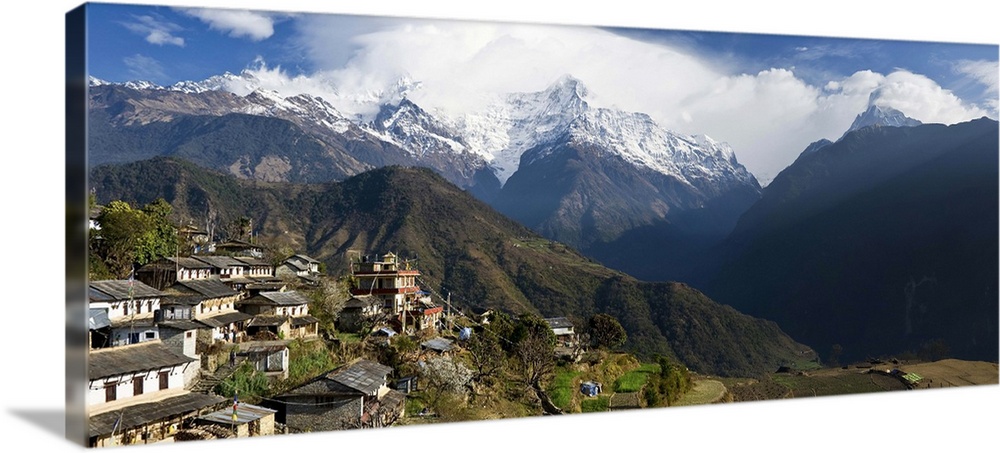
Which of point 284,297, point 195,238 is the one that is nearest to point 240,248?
point 195,238

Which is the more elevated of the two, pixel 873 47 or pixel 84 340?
pixel 873 47

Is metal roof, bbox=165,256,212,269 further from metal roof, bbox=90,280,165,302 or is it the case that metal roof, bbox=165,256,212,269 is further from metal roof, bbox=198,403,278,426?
metal roof, bbox=198,403,278,426

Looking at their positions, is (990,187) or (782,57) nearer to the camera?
(782,57)

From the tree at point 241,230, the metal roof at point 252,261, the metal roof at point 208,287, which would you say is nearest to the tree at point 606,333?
the metal roof at point 208,287

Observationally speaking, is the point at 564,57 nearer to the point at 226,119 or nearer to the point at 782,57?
the point at 782,57

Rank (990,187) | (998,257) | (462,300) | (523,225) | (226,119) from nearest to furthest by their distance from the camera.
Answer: (998,257), (990,187), (226,119), (462,300), (523,225)

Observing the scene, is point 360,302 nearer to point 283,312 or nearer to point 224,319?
point 283,312

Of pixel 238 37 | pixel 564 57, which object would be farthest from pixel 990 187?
pixel 238 37

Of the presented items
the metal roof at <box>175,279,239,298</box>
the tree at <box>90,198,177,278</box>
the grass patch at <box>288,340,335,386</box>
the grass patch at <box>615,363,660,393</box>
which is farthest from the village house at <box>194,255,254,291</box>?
the grass patch at <box>615,363,660,393</box>
